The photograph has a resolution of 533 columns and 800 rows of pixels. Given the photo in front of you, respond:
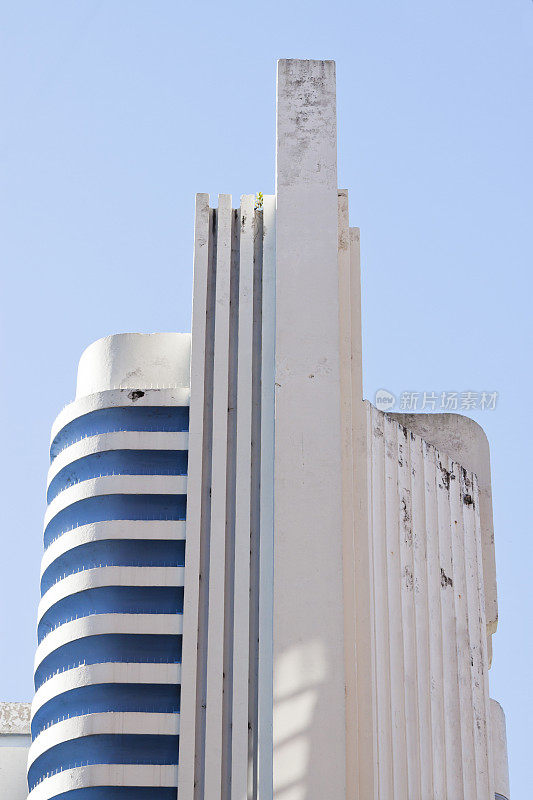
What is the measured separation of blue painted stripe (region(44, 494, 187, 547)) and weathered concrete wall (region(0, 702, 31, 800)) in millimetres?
6203

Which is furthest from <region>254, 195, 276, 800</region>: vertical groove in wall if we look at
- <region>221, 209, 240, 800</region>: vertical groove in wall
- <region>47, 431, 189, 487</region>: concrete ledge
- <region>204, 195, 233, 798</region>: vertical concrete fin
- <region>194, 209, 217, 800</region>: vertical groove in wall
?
<region>47, 431, 189, 487</region>: concrete ledge

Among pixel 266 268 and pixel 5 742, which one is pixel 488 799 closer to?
pixel 266 268

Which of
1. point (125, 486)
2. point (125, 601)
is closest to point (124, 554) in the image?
point (125, 601)

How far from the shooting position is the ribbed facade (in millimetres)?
17953

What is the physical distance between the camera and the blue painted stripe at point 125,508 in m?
19.2

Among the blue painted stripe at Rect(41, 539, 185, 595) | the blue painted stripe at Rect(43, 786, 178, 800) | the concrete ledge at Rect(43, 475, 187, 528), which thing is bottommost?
the blue painted stripe at Rect(43, 786, 178, 800)

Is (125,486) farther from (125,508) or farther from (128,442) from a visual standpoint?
(128,442)

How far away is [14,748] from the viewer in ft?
79.4

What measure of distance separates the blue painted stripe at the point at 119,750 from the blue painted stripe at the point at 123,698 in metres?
0.37

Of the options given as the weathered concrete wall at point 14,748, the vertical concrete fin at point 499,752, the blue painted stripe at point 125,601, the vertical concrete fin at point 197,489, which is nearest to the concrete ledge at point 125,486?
the vertical concrete fin at point 197,489

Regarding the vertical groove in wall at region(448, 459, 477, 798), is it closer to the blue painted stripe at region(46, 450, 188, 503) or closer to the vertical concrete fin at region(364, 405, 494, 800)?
the vertical concrete fin at region(364, 405, 494, 800)

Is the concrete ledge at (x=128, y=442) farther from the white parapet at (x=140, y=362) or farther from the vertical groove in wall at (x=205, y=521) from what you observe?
the white parapet at (x=140, y=362)

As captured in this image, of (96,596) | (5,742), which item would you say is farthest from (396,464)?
(5,742)

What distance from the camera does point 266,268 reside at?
2003 cm
